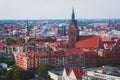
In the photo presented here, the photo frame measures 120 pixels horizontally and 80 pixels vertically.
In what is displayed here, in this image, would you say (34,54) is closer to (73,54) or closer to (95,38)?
(73,54)

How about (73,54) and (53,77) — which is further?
(73,54)

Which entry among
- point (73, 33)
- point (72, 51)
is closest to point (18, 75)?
point (72, 51)

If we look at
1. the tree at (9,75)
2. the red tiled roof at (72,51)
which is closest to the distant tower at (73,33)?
the red tiled roof at (72,51)

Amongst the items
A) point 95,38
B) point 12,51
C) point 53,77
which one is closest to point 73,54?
point 95,38

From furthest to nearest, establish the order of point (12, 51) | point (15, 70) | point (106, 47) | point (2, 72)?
point (12, 51), point (106, 47), point (2, 72), point (15, 70)

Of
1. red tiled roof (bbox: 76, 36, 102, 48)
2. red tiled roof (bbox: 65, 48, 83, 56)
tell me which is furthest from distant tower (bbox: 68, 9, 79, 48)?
red tiled roof (bbox: 65, 48, 83, 56)

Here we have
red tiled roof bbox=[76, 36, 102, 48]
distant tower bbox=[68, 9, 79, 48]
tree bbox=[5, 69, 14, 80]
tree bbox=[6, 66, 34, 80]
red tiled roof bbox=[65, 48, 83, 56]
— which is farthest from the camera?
red tiled roof bbox=[76, 36, 102, 48]

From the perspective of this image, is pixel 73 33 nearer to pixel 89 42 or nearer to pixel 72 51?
pixel 89 42

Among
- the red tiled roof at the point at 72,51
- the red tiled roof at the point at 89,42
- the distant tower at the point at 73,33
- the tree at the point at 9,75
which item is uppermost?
the distant tower at the point at 73,33

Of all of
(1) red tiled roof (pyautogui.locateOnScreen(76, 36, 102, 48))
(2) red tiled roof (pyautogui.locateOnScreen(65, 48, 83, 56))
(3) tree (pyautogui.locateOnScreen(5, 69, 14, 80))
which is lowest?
(3) tree (pyautogui.locateOnScreen(5, 69, 14, 80))

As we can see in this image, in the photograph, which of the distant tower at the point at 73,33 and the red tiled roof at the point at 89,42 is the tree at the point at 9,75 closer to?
the distant tower at the point at 73,33

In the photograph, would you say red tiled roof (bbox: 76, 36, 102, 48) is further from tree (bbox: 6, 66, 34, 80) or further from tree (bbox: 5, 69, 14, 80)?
tree (bbox: 5, 69, 14, 80)
